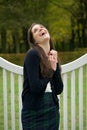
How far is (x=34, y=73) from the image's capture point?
11.6 feet

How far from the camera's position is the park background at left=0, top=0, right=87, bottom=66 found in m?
30.7

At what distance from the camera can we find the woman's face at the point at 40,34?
362cm

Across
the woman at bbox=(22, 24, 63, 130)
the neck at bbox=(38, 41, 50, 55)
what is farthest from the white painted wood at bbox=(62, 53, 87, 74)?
the neck at bbox=(38, 41, 50, 55)

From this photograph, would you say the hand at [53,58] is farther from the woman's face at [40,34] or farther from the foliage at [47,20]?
the foliage at [47,20]

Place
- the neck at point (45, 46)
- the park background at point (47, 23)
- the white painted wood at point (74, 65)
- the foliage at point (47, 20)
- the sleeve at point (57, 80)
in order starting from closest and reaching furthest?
the neck at point (45, 46), the sleeve at point (57, 80), the white painted wood at point (74, 65), the park background at point (47, 23), the foliage at point (47, 20)

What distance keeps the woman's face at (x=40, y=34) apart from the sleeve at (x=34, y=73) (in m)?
0.13

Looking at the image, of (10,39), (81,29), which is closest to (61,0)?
(81,29)

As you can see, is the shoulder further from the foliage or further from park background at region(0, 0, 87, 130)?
the foliage

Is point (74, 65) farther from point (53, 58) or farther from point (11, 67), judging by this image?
point (53, 58)

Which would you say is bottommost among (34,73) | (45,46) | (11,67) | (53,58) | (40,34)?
(11,67)

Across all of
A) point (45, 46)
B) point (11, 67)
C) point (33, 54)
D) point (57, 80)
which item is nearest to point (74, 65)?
point (11, 67)

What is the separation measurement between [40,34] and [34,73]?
0.36 m

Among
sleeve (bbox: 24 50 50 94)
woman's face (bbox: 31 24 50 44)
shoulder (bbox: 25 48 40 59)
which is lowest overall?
sleeve (bbox: 24 50 50 94)

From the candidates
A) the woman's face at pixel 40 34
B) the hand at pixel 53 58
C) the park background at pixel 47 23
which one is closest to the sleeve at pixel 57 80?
the hand at pixel 53 58
